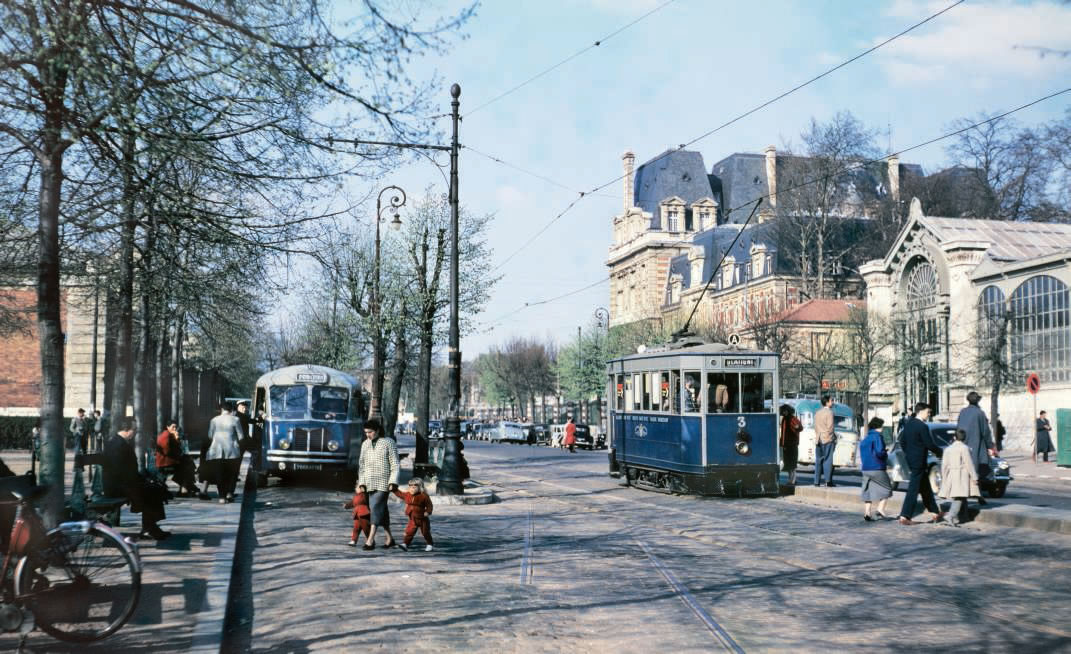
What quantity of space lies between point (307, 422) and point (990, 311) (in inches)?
1362

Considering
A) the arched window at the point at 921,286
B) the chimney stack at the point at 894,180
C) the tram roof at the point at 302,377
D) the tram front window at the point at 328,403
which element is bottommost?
the tram front window at the point at 328,403

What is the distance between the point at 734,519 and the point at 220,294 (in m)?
8.85

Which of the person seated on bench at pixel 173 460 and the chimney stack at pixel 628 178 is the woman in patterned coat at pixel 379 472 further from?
the chimney stack at pixel 628 178

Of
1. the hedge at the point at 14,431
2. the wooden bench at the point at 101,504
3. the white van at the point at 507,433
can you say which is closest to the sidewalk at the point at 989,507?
the wooden bench at the point at 101,504

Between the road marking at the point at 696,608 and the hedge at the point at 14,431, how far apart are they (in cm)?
3635

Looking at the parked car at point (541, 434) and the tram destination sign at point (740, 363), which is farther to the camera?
the parked car at point (541, 434)

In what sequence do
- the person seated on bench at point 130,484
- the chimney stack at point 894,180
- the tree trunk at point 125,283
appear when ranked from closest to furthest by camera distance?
the tree trunk at point 125,283, the person seated on bench at point 130,484, the chimney stack at point 894,180

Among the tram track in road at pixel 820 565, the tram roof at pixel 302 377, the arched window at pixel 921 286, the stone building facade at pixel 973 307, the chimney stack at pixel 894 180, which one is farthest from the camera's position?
the chimney stack at pixel 894 180

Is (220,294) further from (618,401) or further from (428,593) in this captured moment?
(618,401)

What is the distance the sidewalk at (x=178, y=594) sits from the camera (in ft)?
25.1

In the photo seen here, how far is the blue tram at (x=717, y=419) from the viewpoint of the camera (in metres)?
21.4

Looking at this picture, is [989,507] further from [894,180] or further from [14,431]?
[894,180]

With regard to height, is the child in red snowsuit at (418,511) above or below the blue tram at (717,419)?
below

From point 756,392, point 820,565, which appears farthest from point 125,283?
point 820,565
